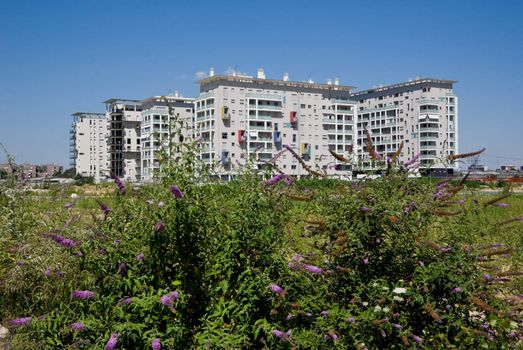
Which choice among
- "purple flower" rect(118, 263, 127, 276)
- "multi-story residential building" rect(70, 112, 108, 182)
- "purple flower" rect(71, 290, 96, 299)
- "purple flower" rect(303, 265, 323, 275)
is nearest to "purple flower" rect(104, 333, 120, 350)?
"purple flower" rect(71, 290, 96, 299)

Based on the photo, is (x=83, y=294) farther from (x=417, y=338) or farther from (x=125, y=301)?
(x=417, y=338)

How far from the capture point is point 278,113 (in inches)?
3647

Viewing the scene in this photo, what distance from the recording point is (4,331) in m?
6.08

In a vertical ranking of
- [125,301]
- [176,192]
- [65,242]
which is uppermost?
[176,192]

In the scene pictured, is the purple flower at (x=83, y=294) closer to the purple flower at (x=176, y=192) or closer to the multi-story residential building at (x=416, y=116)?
the purple flower at (x=176, y=192)

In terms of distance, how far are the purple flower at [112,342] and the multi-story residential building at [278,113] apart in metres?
Answer: 79.4

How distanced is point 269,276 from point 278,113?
88.7m

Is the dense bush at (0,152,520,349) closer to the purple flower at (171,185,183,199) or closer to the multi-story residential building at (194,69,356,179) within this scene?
the purple flower at (171,185,183,199)

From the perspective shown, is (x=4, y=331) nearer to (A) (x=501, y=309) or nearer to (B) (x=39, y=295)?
(B) (x=39, y=295)

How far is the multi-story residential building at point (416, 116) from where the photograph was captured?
4193 inches

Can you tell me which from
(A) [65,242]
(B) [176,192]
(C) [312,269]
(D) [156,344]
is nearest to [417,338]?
(C) [312,269]

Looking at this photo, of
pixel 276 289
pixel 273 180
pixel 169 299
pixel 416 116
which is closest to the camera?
pixel 169 299

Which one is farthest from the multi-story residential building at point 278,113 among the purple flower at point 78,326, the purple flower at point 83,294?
the purple flower at point 78,326

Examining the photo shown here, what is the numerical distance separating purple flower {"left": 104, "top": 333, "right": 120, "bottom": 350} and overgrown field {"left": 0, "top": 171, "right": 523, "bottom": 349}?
0.07 feet
